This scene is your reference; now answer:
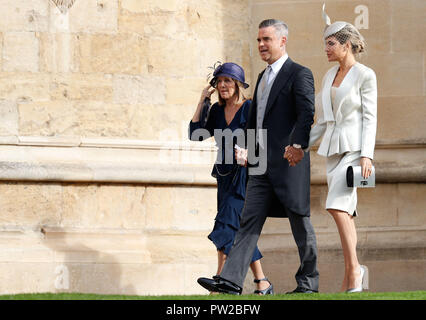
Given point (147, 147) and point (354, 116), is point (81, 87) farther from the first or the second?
point (354, 116)

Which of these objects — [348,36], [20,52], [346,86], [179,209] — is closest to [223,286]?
[346,86]

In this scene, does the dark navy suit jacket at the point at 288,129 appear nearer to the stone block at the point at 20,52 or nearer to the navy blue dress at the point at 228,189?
the navy blue dress at the point at 228,189

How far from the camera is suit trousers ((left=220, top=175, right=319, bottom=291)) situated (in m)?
6.91

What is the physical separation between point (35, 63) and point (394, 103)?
296cm

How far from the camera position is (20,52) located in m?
8.65

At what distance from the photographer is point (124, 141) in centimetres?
869

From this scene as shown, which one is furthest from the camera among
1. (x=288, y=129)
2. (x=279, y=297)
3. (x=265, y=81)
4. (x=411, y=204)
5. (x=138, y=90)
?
(x=411, y=204)

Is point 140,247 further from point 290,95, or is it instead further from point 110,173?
point 290,95

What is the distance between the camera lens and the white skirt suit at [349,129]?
6.89 m

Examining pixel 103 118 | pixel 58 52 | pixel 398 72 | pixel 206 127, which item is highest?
pixel 58 52

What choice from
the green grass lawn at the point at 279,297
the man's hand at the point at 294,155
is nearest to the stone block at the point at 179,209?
the green grass lawn at the point at 279,297

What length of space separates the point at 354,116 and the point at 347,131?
11 centimetres

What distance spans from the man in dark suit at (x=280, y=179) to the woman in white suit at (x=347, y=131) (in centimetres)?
16
